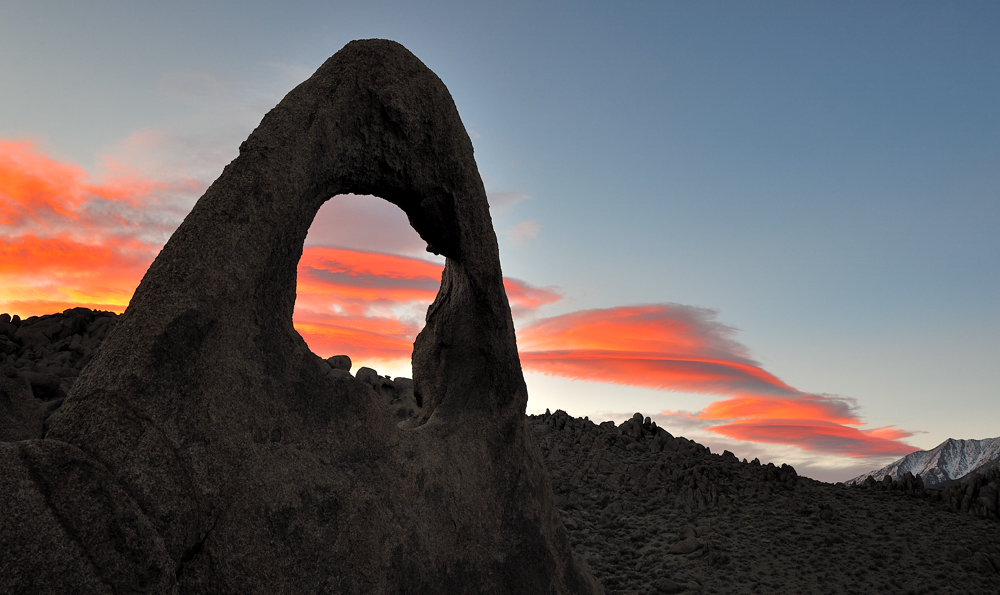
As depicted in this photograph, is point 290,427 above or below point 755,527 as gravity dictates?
above

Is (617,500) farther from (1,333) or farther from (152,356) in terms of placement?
(1,333)

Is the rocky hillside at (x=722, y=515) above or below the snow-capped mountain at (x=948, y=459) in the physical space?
below

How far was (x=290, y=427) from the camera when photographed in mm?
3787

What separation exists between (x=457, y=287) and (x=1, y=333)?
11187mm

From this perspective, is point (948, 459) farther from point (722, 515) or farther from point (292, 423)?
point (292, 423)

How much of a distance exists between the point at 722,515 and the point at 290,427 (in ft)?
26.9

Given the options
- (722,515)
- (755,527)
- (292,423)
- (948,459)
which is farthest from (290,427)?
(948,459)

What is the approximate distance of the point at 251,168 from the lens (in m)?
3.88

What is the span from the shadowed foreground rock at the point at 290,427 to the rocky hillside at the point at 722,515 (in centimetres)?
292

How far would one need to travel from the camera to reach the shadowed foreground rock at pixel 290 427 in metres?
2.99

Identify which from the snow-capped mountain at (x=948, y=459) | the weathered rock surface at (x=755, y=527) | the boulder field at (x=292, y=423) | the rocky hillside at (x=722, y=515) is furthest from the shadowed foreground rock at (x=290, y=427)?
the snow-capped mountain at (x=948, y=459)

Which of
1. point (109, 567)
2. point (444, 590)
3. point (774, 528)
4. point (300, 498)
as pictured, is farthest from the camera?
point (774, 528)

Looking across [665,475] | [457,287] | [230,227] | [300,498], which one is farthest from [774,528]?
[230,227]

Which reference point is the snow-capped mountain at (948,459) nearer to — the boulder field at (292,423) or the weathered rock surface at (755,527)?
the weathered rock surface at (755,527)
